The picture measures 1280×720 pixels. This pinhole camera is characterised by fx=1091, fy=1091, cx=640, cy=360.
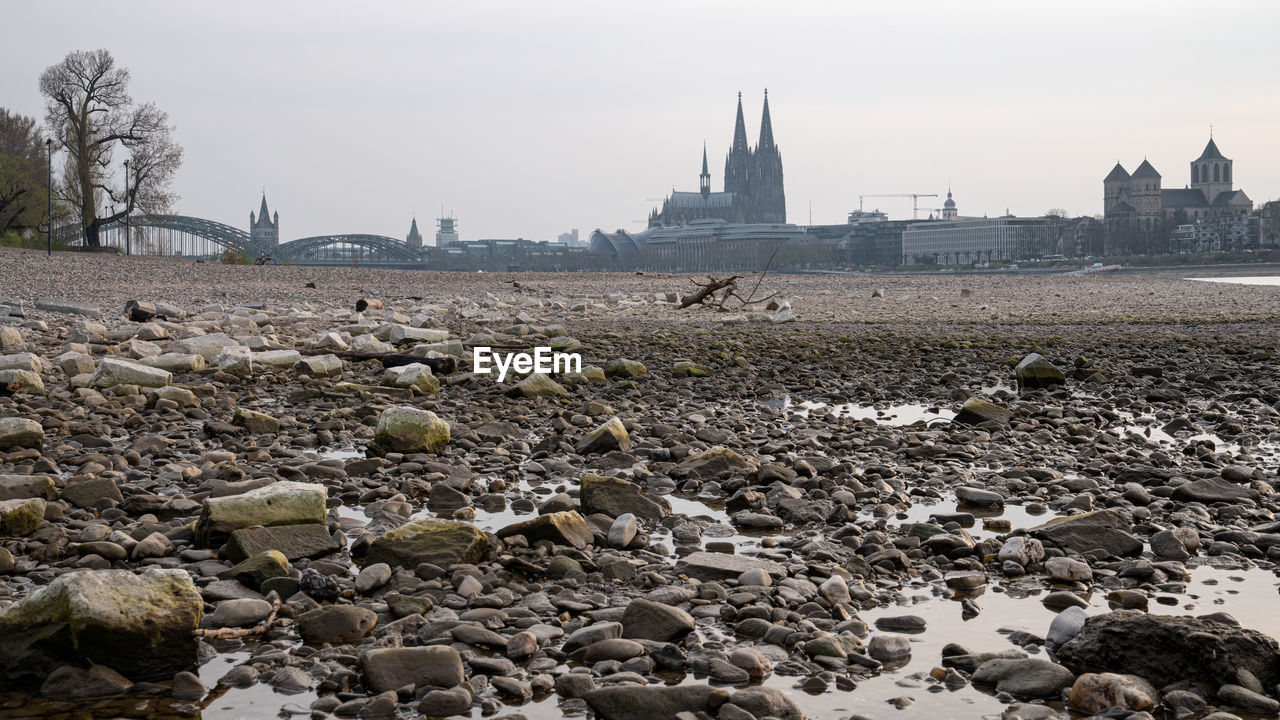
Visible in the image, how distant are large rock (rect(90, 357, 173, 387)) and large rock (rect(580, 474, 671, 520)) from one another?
5420 mm

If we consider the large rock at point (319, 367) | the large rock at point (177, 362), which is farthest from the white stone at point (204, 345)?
the large rock at point (319, 367)

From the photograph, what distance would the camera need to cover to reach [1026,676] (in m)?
3.38

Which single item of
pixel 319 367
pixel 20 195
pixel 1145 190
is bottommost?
A: pixel 319 367

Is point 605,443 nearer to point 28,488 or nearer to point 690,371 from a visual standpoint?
point 28,488

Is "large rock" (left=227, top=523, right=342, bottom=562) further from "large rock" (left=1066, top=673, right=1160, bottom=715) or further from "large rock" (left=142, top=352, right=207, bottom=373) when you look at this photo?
"large rock" (left=142, top=352, right=207, bottom=373)

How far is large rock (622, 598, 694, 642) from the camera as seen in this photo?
12.3 ft

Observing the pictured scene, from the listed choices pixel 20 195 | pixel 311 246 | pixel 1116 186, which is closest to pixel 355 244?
pixel 311 246

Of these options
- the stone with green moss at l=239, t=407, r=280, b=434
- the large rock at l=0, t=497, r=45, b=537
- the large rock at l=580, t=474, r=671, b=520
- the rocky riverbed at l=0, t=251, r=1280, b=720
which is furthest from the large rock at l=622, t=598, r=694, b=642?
the stone with green moss at l=239, t=407, r=280, b=434

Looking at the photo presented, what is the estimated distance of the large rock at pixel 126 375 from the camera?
9242 mm

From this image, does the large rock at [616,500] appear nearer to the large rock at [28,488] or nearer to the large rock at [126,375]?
the large rock at [28,488]

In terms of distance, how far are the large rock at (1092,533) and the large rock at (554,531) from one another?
2.07 m

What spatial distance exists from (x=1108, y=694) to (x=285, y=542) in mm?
3287

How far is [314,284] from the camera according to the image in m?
32.0

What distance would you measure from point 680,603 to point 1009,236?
633 ft
